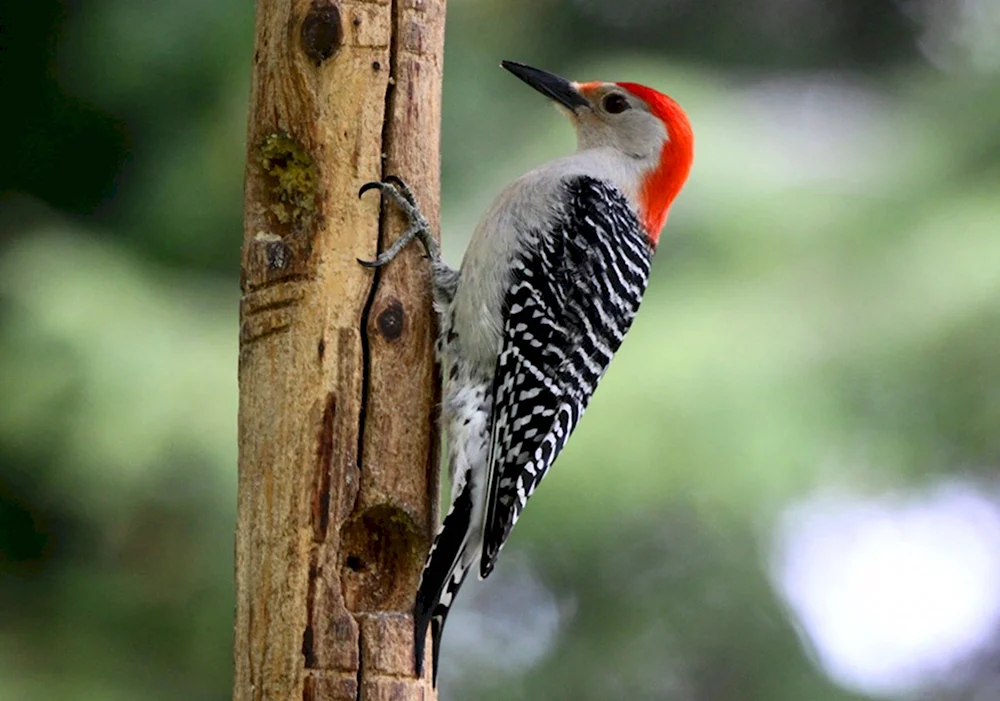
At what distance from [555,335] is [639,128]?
1.05 metres

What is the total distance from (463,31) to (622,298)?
2906mm

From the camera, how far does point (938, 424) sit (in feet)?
17.6

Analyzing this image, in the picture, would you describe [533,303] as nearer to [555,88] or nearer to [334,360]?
[334,360]

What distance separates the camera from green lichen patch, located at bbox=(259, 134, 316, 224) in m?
3.45

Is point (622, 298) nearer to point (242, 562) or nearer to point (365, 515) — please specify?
point (365, 515)

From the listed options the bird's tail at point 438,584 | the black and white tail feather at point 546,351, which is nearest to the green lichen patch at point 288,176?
the black and white tail feather at point 546,351

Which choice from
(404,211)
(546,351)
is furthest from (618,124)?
(404,211)

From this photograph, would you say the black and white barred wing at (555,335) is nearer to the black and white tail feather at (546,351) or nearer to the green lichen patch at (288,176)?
the black and white tail feather at (546,351)

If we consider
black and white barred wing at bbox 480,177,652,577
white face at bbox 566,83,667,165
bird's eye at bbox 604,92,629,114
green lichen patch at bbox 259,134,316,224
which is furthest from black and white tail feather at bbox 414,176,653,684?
green lichen patch at bbox 259,134,316,224

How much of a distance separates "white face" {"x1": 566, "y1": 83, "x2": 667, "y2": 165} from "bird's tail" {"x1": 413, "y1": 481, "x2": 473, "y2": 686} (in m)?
1.67

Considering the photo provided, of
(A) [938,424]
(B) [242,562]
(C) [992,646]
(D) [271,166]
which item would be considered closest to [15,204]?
(D) [271,166]

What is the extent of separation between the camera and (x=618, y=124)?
15.3ft

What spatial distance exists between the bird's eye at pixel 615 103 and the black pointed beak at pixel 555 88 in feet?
0.22

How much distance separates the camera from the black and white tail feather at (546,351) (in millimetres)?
3521
